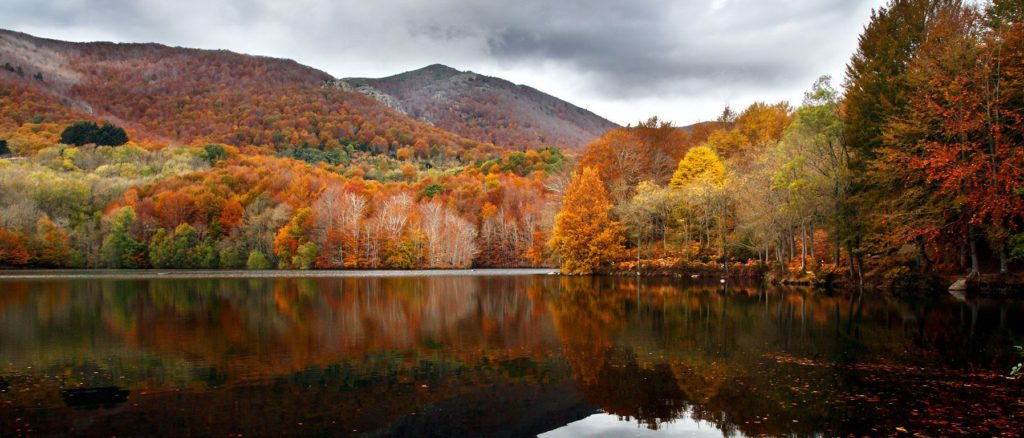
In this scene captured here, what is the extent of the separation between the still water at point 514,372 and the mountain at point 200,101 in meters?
137

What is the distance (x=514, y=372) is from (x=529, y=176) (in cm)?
Answer: 9880

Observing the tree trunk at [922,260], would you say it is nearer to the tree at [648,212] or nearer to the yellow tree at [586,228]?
the tree at [648,212]

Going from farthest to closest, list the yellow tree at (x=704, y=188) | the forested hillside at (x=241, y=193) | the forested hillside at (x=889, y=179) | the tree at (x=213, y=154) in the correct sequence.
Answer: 1. the tree at (x=213, y=154)
2. the forested hillside at (x=241, y=193)
3. the yellow tree at (x=704, y=188)
4. the forested hillside at (x=889, y=179)

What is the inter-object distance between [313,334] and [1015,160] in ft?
99.5

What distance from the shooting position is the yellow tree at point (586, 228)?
57250 millimetres

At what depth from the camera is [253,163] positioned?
11412cm

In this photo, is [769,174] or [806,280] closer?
[806,280]

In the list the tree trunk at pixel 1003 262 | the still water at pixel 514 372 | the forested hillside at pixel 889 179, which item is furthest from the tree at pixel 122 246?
the tree trunk at pixel 1003 262

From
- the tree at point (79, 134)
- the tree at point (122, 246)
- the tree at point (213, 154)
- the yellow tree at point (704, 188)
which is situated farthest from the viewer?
the tree at point (213, 154)

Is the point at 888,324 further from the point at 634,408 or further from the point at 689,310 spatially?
the point at 634,408

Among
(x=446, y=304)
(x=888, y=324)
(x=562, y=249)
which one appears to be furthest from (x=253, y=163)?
(x=888, y=324)

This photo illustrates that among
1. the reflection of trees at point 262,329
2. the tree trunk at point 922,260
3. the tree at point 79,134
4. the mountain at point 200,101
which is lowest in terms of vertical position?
the reflection of trees at point 262,329

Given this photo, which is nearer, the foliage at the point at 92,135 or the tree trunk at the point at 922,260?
the tree trunk at the point at 922,260

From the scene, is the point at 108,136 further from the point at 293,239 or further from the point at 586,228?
the point at 586,228
